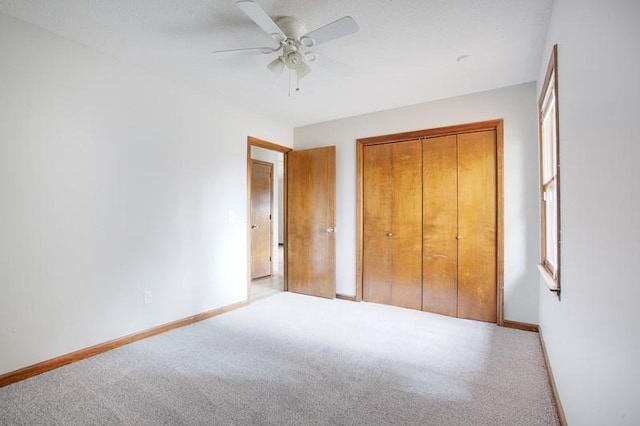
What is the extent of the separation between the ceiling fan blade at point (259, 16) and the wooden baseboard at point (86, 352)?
2.74 meters

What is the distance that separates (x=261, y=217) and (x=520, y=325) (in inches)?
158

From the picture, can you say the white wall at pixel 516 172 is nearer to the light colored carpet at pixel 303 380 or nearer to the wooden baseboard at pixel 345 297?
the light colored carpet at pixel 303 380

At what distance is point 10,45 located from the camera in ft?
6.97

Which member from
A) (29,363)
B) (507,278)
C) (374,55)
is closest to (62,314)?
(29,363)

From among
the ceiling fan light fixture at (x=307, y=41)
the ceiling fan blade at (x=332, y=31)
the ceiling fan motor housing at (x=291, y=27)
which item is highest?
the ceiling fan motor housing at (x=291, y=27)

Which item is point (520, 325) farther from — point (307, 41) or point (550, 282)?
point (307, 41)

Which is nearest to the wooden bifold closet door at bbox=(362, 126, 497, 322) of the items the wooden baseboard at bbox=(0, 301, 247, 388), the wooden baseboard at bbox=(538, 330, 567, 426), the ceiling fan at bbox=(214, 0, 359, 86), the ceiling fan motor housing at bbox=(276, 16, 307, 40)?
the wooden baseboard at bbox=(538, 330, 567, 426)

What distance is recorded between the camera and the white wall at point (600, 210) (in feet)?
2.85

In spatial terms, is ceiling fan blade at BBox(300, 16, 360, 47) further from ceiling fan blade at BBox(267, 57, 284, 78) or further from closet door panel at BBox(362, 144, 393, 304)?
closet door panel at BBox(362, 144, 393, 304)

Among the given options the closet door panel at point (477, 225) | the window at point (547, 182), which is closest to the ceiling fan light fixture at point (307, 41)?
the window at point (547, 182)

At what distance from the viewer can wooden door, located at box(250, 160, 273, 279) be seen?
5387 mm

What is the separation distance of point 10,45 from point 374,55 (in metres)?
2.60

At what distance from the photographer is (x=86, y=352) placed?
2.49 meters

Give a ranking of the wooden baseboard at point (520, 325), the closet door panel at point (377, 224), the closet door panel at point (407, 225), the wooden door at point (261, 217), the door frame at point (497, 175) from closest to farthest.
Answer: the wooden baseboard at point (520, 325), the door frame at point (497, 175), the closet door panel at point (407, 225), the closet door panel at point (377, 224), the wooden door at point (261, 217)
